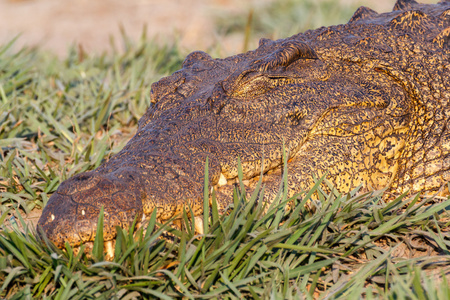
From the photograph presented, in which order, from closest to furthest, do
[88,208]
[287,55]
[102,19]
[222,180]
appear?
[88,208] → [222,180] → [287,55] → [102,19]

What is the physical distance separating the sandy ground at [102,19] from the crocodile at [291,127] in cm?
370

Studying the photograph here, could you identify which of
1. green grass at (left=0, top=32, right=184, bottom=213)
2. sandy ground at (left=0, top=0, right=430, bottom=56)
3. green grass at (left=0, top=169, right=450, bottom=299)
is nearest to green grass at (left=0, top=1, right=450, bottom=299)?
green grass at (left=0, top=169, right=450, bottom=299)

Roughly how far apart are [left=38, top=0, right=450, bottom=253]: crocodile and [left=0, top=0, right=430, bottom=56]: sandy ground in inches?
146

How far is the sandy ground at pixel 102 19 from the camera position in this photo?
25.1 ft

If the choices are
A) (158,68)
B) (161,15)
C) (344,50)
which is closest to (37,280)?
(344,50)

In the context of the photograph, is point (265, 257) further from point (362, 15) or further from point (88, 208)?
point (362, 15)

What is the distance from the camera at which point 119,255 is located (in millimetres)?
Result: 1805

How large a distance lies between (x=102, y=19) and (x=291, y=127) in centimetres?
789

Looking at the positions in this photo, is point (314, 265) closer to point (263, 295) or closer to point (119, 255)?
point (263, 295)

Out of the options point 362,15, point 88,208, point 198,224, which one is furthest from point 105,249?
point 362,15

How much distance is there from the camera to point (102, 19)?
31.0 ft

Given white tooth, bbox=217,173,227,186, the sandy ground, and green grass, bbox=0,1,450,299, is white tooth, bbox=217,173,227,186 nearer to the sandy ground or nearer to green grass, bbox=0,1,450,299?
green grass, bbox=0,1,450,299

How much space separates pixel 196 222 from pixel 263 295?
1.30 ft

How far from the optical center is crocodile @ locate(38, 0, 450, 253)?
1.87m
